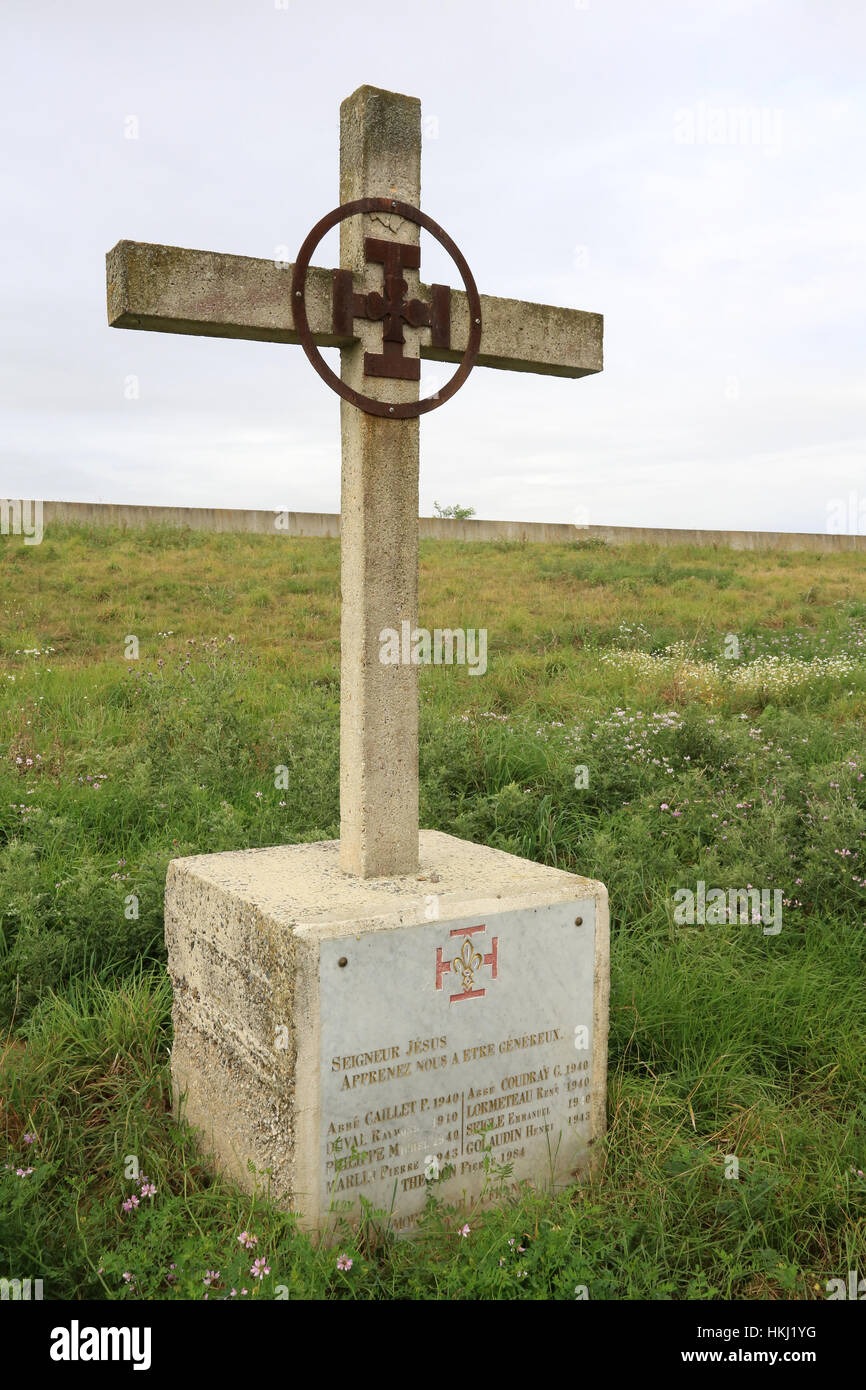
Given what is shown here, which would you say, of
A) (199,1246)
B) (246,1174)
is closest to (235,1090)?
(246,1174)

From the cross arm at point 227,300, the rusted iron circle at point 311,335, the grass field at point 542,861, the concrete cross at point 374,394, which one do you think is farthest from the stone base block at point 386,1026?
the cross arm at point 227,300

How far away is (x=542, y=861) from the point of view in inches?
177

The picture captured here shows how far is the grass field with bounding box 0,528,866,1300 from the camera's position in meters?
2.36

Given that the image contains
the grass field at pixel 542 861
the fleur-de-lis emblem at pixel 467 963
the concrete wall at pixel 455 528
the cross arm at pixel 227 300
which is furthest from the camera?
the concrete wall at pixel 455 528

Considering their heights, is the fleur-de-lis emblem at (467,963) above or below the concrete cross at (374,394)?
below

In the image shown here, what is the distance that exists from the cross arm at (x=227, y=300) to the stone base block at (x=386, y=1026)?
1511 millimetres

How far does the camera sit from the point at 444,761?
204 inches

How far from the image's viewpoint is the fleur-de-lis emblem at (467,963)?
2584 mm

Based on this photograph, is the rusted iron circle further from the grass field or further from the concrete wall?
the concrete wall

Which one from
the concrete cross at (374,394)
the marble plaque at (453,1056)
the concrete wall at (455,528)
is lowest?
the marble plaque at (453,1056)

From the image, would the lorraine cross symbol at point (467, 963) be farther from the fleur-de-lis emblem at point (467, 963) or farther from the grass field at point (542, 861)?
the grass field at point (542, 861)

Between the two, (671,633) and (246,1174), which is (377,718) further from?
(671,633)

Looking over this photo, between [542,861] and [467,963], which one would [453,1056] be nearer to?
[467,963]

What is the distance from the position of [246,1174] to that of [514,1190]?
724mm
